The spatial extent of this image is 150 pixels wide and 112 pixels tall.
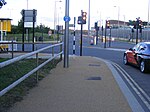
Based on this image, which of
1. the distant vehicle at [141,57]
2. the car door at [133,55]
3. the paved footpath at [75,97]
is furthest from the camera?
the car door at [133,55]

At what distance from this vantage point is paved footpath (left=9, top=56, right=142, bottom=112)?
23.9 ft

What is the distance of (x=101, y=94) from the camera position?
9.01 meters

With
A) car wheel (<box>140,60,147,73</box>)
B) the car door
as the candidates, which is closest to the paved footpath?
car wheel (<box>140,60,147,73</box>)

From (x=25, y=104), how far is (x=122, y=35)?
97.8 m

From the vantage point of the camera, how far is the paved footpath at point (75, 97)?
23.9 ft

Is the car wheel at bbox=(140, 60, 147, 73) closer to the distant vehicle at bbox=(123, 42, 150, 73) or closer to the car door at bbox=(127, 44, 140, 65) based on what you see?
the distant vehicle at bbox=(123, 42, 150, 73)

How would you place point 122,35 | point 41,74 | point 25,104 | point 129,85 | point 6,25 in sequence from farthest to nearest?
point 122,35, point 6,25, point 41,74, point 129,85, point 25,104

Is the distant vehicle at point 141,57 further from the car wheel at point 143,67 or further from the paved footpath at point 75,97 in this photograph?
the paved footpath at point 75,97

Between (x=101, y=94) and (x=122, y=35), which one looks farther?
(x=122, y=35)

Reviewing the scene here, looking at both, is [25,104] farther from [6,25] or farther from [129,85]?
[6,25]

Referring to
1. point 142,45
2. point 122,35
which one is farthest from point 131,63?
point 122,35

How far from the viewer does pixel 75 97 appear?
8.49 m

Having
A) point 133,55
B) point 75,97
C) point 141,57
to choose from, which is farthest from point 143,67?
point 75,97

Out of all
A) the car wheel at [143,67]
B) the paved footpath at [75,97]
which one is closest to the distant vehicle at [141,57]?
the car wheel at [143,67]
